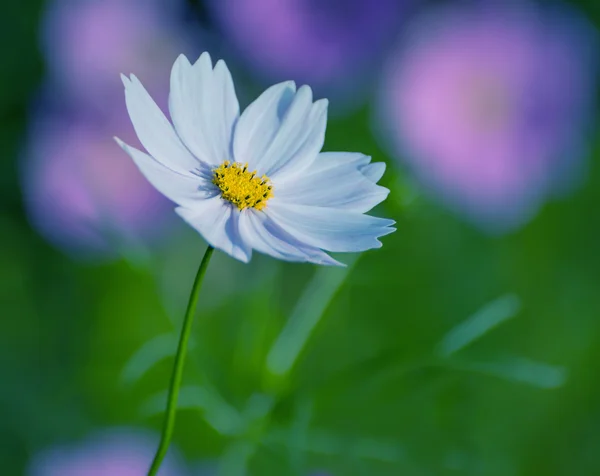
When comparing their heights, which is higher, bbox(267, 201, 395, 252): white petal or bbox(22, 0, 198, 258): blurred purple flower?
bbox(22, 0, 198, 258): blurred purple flower

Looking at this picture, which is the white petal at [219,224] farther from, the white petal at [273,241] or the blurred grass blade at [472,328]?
the blurred grass blade at [472,328]

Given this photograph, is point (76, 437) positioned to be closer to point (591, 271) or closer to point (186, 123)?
point (186, 123)

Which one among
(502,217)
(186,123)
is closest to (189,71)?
(186,123)

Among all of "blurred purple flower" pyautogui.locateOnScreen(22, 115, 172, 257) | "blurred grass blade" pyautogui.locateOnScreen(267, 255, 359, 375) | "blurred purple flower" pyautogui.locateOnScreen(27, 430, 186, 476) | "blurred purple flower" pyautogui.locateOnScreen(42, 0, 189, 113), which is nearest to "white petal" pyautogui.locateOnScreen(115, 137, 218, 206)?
"blurred grass blade" pyautogui.locateOnScreen(267, 255, 359, 375)

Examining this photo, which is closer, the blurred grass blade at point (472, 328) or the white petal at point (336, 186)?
the white petal at point (336, 186)

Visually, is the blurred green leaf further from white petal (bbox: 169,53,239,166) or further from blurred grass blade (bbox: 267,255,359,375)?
white petal (bbox: 169,53,239,166)


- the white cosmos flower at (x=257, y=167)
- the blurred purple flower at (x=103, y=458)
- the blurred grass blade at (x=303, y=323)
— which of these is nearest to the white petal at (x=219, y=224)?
the white cosmos flower at (x=257, y=167)

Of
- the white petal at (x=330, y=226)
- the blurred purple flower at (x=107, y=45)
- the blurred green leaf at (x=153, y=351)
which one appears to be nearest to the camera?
the white petal at (x=330, y=226)
